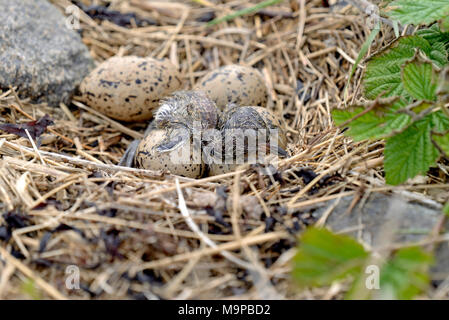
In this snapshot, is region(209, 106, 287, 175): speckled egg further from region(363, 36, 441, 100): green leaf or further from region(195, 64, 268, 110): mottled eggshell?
region(363, 36, 441, 100): green leaf

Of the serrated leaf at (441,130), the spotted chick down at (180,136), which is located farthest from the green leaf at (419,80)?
the spotted chick down at (180,136)

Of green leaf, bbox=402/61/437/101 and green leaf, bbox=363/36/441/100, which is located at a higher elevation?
green leaf, bbox=363/36/441/100

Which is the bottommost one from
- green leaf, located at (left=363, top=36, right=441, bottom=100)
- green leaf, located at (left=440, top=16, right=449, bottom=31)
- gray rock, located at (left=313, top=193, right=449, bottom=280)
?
gray rock, located at (left=313, top=193, right=449, bottom=280)

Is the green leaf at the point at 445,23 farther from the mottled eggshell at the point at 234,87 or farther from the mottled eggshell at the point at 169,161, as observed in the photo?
the mottled eggshell at the point at 169,161

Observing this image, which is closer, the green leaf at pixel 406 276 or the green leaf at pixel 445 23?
the green leaf at pixel 406 276

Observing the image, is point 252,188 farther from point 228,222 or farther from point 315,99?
point 315,99

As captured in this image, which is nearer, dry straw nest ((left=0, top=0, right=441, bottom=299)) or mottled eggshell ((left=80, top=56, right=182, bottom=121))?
dry straw nest ((left=0, top=0, right=441, bottom=299))

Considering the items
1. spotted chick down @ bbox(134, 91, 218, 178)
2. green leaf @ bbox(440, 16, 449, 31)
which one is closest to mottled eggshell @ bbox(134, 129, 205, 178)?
spotted chick down @ bbox(134, 91, 218, 178)
